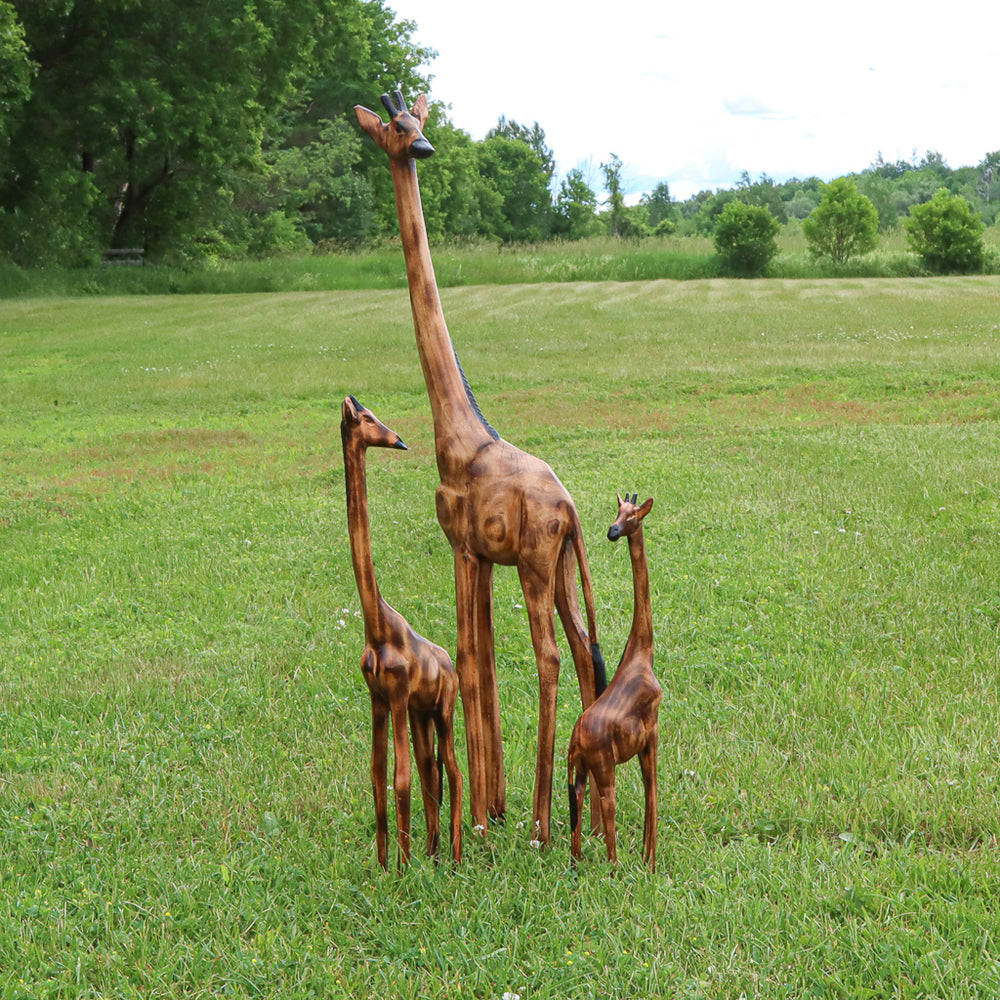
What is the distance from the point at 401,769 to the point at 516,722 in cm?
132

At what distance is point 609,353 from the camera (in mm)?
16422

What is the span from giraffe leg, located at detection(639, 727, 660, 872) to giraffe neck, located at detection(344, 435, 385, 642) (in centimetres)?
87

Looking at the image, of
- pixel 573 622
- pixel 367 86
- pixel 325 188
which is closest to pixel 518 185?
pixel 367 86

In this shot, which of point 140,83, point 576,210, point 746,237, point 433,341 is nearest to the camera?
point 433,341

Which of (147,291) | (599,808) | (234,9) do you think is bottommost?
A: (599,808)

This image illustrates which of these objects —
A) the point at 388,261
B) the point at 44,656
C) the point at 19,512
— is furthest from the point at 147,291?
the point at 44,656

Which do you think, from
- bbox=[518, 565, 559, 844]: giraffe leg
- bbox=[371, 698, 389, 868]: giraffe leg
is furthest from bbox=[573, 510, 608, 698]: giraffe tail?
bbox=[371, 698, 389, 868]: giraffe leg

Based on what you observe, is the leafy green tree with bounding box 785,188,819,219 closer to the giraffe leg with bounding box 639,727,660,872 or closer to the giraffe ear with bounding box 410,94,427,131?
the giraffe ear with bounding box 410,94,427,131

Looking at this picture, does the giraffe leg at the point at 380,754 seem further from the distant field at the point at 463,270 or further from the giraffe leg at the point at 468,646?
the distant field at the point at 463,270

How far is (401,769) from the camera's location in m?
3.01

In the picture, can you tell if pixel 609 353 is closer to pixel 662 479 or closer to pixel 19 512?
pixel 662 479

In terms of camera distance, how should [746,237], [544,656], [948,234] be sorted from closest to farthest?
1. [544,656]
2. [746,237]
3. [948,234]

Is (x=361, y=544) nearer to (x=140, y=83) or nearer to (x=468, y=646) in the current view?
(x=468, y=646)

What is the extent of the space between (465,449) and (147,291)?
2689 cm
